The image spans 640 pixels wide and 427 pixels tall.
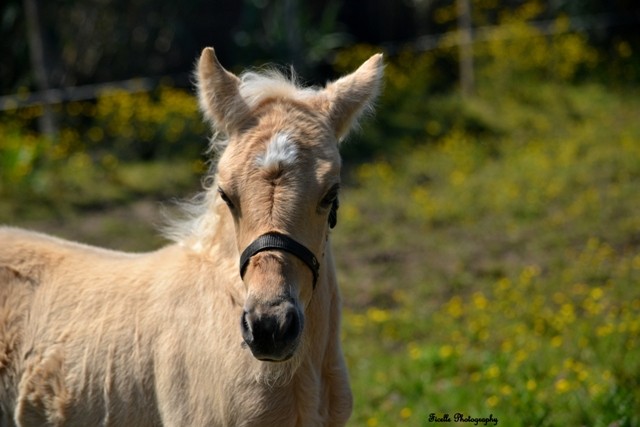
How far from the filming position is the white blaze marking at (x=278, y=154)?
3133 millimetres

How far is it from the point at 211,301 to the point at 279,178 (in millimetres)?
700

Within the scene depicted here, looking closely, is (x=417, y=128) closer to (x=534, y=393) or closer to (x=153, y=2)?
(x=153, y=2)

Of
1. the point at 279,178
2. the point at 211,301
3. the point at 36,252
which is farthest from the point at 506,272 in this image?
the point at 279,178

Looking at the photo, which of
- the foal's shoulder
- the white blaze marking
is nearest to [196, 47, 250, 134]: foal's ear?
the white blaze marking

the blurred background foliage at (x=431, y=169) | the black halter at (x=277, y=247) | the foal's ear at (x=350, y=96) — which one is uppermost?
the blurred background foliage at (x=431, y=169)

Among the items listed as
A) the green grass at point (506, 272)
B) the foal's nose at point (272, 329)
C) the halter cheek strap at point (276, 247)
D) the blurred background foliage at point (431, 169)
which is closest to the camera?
the foal's nose at point (272, 329)

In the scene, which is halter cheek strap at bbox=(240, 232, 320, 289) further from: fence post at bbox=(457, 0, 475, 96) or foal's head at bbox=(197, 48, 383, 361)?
fence post at bbox=(457, 0, 475, 96)

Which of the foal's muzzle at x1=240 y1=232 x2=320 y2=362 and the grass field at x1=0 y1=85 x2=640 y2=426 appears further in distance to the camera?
the grass field at x1=0 y1=85 x2=640 y2=426

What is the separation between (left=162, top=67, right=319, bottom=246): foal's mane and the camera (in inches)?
136

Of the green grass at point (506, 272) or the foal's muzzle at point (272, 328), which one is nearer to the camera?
the foal's muzzle at point (272, 328)

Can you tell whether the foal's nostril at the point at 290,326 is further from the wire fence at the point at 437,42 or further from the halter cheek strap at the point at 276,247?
the wire fence at the point at 437,42

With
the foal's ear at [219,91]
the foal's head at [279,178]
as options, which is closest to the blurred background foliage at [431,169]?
the foal's head at [279,178]

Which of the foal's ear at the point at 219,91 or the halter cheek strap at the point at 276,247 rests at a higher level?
the foal's ear at the point at 219,91

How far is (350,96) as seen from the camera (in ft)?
11.4
